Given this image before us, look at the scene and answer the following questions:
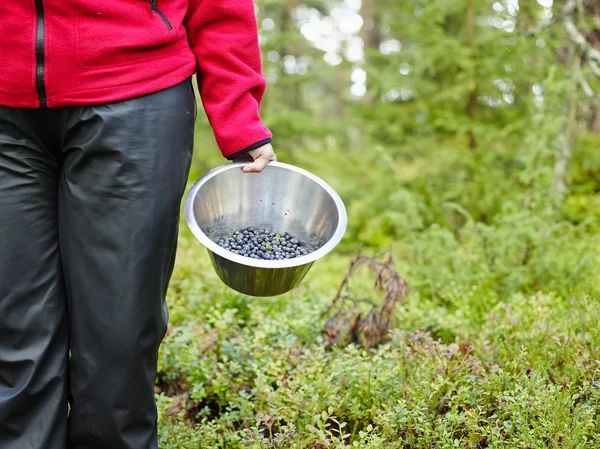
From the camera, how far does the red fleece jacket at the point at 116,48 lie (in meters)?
1.58

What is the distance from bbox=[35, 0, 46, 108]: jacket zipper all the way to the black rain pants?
3.0 inches

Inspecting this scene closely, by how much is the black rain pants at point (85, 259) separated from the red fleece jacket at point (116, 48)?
A: 2.2 inches

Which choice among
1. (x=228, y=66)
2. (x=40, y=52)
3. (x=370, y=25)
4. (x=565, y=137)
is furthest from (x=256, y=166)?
(x=370, y=25)

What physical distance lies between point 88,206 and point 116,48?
0.45 m

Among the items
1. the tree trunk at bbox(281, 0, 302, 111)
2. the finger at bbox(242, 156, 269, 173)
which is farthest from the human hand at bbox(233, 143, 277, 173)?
the tree trunk at bbox(281, 0, 302, 111)

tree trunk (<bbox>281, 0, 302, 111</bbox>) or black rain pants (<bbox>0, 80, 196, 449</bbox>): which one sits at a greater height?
black rain pants (<bbox>0, 80, 196, 449</bbox>)

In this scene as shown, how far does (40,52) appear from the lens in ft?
5.18

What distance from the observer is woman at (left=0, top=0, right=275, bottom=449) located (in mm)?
1615

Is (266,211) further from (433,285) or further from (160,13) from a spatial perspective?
(433,285)

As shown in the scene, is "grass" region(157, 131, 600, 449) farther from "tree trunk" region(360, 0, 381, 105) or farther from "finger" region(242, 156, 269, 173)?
"tree trunk" region(360, 0, 381, 105)

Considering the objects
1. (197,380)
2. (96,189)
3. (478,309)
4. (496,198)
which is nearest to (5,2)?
(96,189)

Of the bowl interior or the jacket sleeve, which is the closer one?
the jacket sleeve

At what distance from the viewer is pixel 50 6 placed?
5.12 feet

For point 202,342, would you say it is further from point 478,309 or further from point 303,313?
point 478,309
